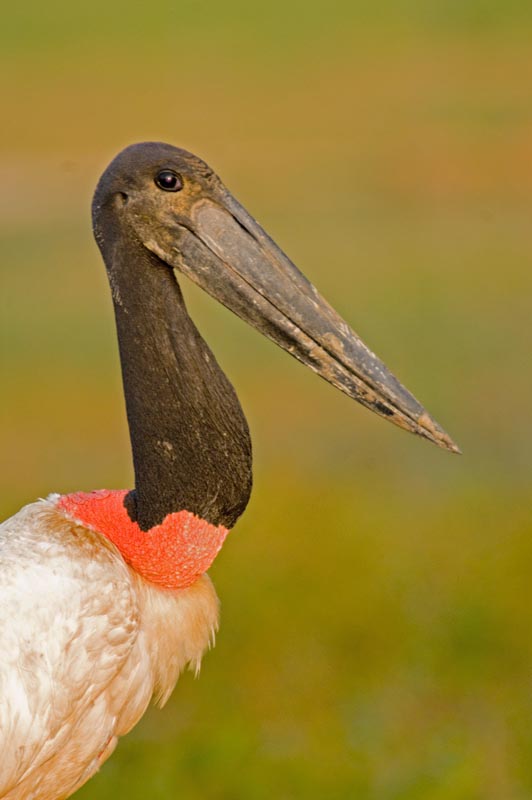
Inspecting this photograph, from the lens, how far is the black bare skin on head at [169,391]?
14.7 ft

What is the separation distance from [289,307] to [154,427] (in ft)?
1.70

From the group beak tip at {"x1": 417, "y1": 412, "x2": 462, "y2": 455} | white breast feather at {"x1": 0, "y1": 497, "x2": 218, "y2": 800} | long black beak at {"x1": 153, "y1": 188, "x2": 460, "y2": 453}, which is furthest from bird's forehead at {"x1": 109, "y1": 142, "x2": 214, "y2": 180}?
white breast feather at {"x1": 0, "y1": 497, "x2": 218, "y2": 800}

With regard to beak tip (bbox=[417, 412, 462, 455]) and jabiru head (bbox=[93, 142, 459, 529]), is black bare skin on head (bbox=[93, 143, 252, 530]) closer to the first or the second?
jabiru head (bbox=[93, 142, 459, 529])

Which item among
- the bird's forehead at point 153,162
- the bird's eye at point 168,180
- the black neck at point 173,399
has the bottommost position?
the black neck at point 173,399

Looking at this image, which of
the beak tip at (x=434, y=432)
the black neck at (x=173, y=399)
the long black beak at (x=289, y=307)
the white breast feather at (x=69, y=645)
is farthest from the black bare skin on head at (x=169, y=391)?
the beak tip at (x=434, y=432)

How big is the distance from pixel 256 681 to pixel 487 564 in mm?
2408

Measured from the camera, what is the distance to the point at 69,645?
4438mm

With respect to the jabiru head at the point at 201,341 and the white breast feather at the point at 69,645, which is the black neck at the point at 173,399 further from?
the white breast feather at the point at 69,645

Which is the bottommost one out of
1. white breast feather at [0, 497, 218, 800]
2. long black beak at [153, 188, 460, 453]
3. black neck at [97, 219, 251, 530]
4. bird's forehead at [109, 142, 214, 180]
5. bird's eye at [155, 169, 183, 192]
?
white breast feather at [0, 497, 218, 800]

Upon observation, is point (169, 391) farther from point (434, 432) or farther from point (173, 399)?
point (434, 432)

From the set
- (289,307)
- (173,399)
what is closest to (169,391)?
(173,399)

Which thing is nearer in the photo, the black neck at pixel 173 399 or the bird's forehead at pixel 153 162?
the bird's forehead at pixel 153 162

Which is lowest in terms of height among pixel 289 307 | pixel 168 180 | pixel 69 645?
pixel 69 645

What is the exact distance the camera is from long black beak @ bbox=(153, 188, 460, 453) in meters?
4.46
